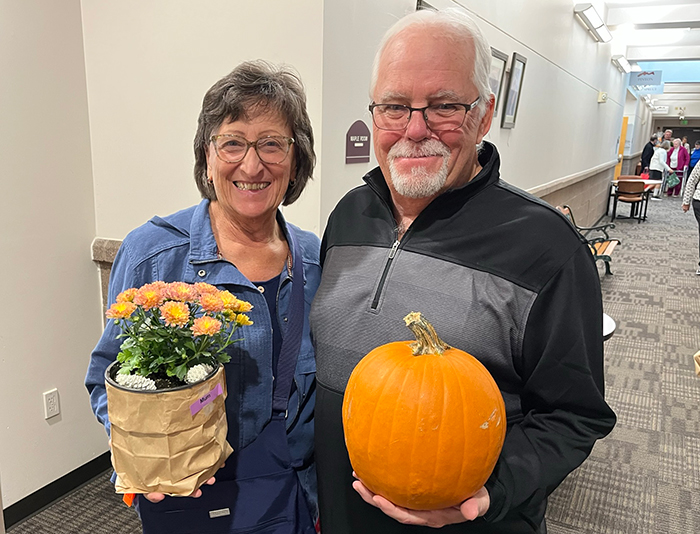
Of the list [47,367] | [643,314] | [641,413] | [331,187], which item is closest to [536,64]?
[643,314]

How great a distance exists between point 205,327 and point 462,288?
54 centimetres

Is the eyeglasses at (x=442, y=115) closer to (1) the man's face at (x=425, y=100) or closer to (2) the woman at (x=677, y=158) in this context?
(1) the man's face at (x=425, y=100)

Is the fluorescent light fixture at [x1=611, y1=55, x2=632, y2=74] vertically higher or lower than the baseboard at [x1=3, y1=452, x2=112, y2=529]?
higher

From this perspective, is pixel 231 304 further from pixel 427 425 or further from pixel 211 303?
pixel 427 425

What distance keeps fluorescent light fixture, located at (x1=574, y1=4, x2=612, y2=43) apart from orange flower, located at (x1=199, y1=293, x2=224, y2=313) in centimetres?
669

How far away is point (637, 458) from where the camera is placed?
10.3 feet

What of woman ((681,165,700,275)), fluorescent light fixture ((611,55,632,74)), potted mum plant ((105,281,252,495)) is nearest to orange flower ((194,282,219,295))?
potted mum plant ((105,281,252,495))

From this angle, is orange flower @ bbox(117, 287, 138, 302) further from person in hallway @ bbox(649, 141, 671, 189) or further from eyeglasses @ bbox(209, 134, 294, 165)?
person in hallway @ bbox(649, 141, 671, 189)

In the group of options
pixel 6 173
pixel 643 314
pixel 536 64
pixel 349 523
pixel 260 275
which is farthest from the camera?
pixel 643 314

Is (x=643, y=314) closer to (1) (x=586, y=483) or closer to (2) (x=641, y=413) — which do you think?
(2) (x=641, y=413)

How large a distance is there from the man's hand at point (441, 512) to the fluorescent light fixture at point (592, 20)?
6.70 meters

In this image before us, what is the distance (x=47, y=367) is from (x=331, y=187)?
5.35 feet

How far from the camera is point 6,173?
2.24 metres

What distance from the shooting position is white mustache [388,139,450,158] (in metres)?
1.18
